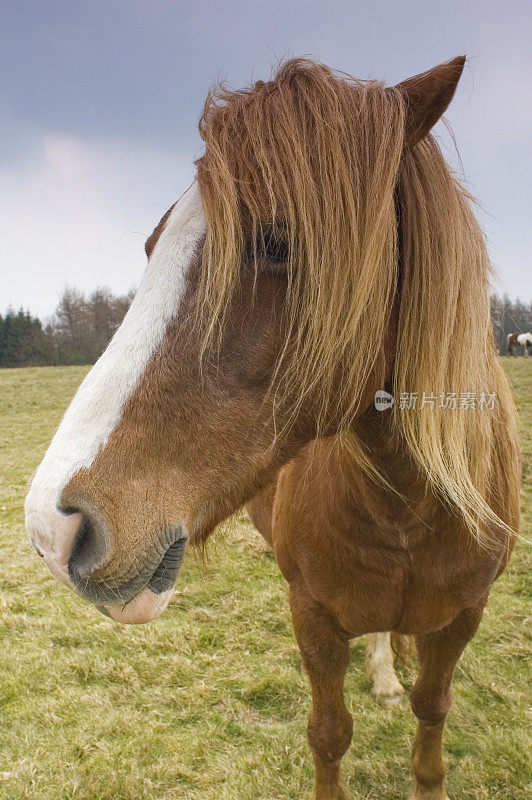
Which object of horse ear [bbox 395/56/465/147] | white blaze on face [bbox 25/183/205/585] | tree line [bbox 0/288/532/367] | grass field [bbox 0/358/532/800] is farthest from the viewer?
tree line [bbox 0/288/532/367]

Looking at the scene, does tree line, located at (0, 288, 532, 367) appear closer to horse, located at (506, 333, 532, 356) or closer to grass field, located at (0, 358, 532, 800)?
horse, located at (506, 333, 532, 356)

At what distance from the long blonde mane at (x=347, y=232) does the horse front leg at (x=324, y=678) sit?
38.7 inches

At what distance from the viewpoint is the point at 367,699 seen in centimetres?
297

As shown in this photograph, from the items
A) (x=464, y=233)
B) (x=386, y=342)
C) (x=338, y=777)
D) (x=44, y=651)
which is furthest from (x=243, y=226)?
(x=44, y=651)

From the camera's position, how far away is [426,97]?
3.81ft

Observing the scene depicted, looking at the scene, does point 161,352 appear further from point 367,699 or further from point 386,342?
point 367,699

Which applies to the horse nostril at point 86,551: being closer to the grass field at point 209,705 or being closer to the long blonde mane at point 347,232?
the long blonde mane at point 347,232

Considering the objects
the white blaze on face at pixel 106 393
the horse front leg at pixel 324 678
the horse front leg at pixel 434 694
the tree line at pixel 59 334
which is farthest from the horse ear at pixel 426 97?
the tree line at pixel 59 334

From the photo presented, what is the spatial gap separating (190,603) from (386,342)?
3444 millimetres

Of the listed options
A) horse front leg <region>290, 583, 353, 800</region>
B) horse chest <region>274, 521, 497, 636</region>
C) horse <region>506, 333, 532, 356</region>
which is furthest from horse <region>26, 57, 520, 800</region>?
horse <region>506, 333, 532, 356</region>

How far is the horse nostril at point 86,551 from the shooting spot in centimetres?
98

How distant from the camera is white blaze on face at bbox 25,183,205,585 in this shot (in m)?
0.97

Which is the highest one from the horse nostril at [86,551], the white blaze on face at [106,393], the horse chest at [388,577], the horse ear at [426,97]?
the horse ear at [426,97]

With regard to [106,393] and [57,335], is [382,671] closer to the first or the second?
[106,393]
